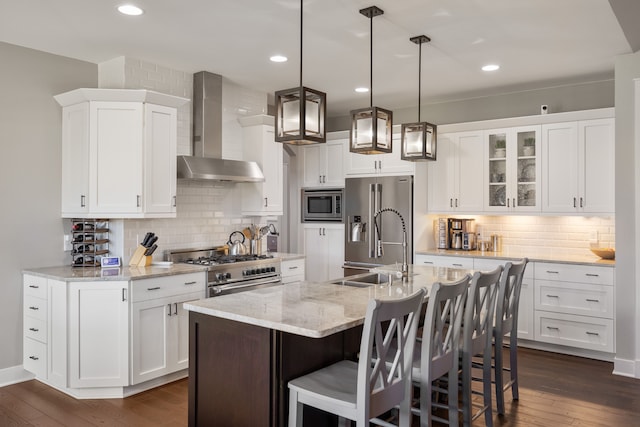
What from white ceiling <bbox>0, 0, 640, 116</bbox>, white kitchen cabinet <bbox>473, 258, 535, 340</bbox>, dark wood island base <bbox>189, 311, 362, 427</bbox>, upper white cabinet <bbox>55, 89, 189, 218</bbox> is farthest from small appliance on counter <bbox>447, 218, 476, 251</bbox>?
upper white cabinet <bbox>55, 89, 189, 218</bbox>

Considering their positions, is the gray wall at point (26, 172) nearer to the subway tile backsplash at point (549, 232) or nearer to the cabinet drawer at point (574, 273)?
the subway tile backsplash at point (549, 232)

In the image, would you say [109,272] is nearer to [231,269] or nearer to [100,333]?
[100,333]

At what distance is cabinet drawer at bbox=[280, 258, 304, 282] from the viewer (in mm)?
5090

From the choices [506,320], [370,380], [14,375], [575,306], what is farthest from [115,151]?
[575,306]

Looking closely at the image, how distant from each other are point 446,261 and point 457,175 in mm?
1021

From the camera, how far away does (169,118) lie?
4.29 meters

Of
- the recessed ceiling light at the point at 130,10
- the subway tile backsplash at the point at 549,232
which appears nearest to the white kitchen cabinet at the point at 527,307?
the subway tile backsplash at the point at 549,232

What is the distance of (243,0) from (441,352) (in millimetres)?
2521

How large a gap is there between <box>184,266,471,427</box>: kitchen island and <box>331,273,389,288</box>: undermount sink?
23.9 inches

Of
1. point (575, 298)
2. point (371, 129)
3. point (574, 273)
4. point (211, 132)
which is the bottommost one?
point (575, 298)

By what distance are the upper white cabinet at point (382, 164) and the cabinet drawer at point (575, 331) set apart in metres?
2.15

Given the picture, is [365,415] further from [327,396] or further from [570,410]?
[570,410]

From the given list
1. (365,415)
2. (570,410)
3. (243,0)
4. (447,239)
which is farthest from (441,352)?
(447,239)

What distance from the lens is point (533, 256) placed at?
5191mm
